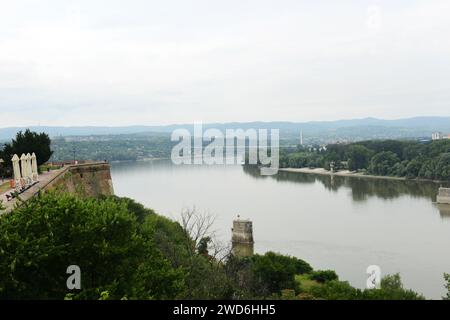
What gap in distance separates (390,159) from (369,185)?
427 inches

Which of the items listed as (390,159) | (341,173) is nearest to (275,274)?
(390,159)

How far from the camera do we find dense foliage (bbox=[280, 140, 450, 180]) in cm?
5488

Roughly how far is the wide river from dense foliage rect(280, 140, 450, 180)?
2955 millimetres

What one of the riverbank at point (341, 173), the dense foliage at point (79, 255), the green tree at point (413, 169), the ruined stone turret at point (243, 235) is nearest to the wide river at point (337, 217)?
the ruined stone turret at point (243, 235)

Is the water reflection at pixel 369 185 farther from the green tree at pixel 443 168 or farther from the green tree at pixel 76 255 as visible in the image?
the green tree at pixel 76 255

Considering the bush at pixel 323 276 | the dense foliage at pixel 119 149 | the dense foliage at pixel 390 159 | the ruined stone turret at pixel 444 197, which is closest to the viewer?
the bush at pixel 323 276

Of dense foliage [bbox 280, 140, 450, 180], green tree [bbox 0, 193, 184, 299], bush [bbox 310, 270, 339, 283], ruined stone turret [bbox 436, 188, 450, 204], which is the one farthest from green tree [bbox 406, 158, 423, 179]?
green tree [bbox 0, 193, 184, 299]

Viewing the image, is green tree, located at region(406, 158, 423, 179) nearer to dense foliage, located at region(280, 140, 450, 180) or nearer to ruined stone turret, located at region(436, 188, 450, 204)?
dense foliage, located at region(280, 140, 450, 180)

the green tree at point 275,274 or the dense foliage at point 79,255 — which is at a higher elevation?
the dense foliage at point 79,255

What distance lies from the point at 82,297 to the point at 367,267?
1720 centimetres

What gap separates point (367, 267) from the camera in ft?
71.1

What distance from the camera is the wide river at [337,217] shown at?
74.6 feet

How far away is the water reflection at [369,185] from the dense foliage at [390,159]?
2.08m

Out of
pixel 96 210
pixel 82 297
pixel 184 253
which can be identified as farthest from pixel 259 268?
pixel 82 297
